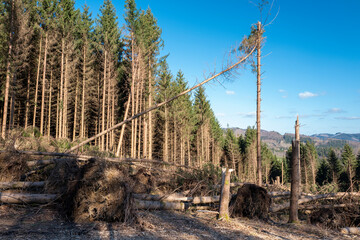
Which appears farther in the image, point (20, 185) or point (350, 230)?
point (350, 230)

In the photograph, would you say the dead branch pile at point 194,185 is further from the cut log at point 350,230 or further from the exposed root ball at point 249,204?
the cut log at point 350,230

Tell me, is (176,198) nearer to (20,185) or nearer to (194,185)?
(194,185)

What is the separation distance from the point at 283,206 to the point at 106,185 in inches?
320

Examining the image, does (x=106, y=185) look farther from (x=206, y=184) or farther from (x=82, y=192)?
(x=206, y=184)

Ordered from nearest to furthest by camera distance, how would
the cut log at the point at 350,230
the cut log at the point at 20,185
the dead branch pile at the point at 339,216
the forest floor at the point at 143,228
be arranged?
→ the forest floor at the point at 143,228 < the cut log at the point at 20,185 < the cut log at the point at 350,230 < the dead branch pile at the point at 339,216

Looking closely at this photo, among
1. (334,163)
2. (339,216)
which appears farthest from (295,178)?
(334,163)

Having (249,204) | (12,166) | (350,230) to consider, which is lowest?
(350,230)

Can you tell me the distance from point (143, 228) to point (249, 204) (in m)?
4.38

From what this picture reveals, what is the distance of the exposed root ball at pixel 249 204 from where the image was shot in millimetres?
8516

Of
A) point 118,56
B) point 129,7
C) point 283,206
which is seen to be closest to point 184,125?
point 118,56

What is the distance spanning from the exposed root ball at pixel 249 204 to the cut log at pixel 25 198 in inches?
224

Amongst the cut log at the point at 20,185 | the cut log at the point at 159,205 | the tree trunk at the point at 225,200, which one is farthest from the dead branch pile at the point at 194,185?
the cut log at the point at 20,185

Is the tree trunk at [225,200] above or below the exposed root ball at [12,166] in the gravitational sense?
below

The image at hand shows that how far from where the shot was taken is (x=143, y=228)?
18.5 feet
